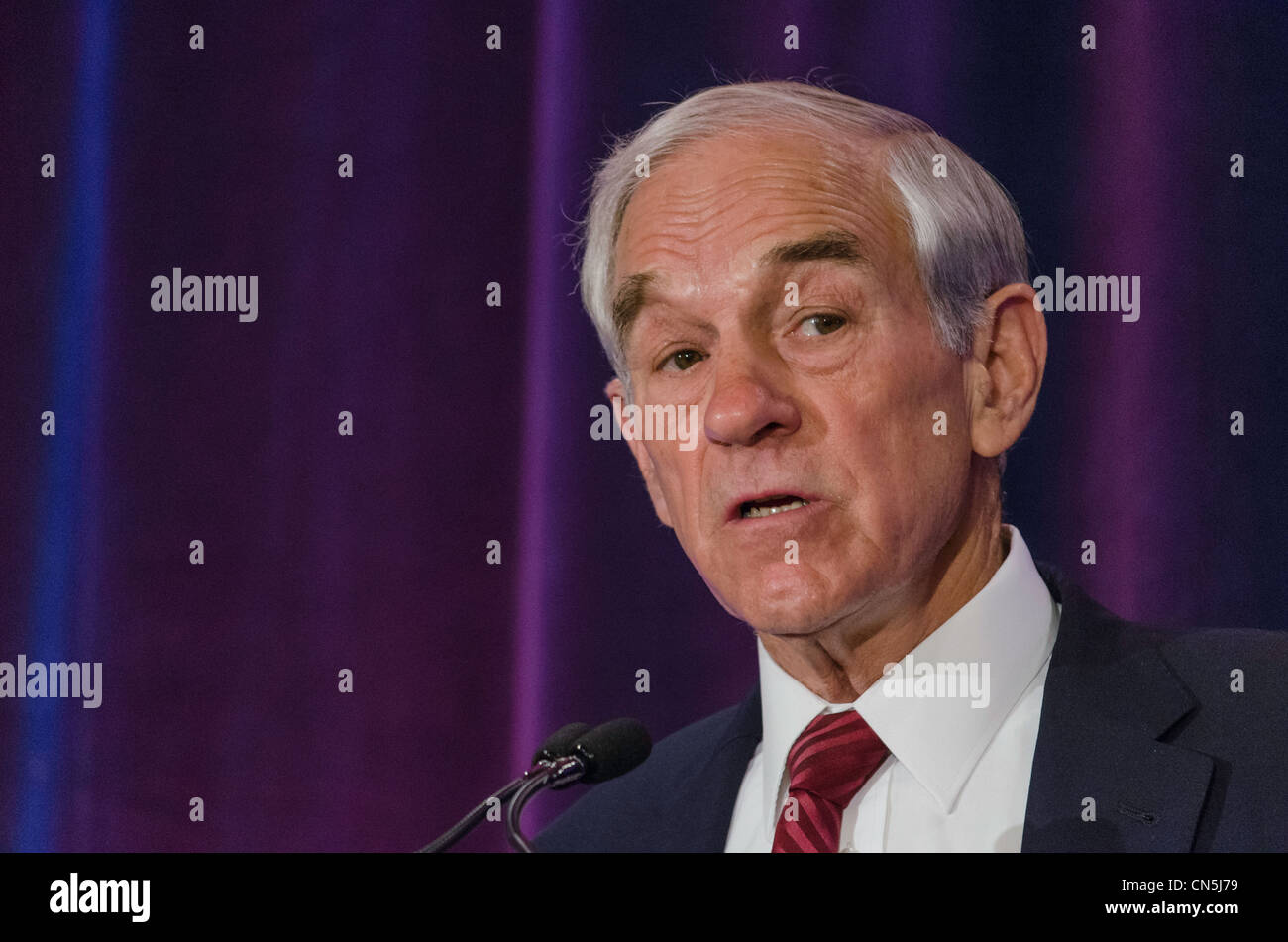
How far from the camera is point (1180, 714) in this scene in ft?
5.61

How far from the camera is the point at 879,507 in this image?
6.02ft

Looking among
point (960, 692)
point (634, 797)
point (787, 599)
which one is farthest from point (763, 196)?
point (634, 797)

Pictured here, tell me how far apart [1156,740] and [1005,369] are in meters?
0.56

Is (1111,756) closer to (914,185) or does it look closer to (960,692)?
(960,692)

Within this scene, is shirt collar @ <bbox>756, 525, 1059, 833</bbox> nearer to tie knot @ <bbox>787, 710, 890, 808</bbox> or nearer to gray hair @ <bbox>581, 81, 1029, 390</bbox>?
tie knot @ <bbox>787, 710, 890, 808</bbox>

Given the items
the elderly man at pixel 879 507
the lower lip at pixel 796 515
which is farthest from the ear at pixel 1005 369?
the lower lip at pixel 796 515

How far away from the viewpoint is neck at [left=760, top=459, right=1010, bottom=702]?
1.91 m

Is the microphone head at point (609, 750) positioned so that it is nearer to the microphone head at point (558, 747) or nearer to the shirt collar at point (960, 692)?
the microphone head at point (558, 747)

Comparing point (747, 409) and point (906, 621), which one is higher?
point (747, 409)

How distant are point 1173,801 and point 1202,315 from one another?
829 millimetres

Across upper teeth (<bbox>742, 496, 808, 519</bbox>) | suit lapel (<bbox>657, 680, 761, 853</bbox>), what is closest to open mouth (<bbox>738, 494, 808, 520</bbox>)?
upper teeth (<bbox>742, 496, 808, 519</bbox>)

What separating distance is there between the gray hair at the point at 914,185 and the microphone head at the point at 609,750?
71cm

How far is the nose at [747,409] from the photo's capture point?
1.80 meters
